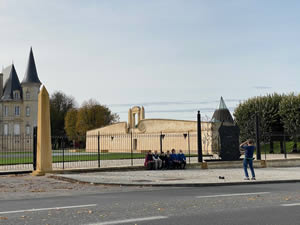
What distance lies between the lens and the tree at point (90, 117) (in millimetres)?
76438

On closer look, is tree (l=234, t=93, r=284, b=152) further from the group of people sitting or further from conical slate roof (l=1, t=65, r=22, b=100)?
conical slate roof (l=1, t=65, r=22, b=100)

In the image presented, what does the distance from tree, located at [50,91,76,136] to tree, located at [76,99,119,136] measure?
742 centimetres

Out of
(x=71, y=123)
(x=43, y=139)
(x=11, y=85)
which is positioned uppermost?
(x=11, y=85)

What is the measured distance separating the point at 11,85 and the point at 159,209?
7628 centimetres

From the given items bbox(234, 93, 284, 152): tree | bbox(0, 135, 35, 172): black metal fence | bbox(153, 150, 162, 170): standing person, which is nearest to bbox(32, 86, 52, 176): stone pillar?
bbox(0, 135, 35, 172): black metal fence

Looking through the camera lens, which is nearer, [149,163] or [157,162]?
[149,163]

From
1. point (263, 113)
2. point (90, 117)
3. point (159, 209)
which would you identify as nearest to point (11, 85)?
point (90, 117)

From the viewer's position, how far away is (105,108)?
79875 mm

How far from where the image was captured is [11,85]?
261 ft

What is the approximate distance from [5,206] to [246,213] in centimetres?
549

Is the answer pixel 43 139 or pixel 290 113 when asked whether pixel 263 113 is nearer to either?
pixel 290 113

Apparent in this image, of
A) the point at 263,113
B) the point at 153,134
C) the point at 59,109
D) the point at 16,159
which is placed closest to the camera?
the point at 16,159

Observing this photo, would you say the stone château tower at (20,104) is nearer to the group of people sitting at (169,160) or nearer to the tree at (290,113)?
the tree at (290,113)

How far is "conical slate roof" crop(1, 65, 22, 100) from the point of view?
259 ft
